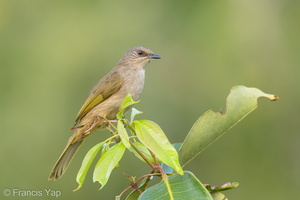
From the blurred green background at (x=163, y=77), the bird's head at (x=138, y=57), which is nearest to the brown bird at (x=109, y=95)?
the bird's head at (x=138, y=57)

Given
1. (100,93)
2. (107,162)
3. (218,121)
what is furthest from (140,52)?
(107,162)

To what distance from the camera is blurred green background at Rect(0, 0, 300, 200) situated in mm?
8586

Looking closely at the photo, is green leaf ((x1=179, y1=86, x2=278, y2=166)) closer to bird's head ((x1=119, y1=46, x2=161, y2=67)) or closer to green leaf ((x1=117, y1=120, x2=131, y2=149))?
green leaf ((x1=117, y1=120, x2=131, y2=149))

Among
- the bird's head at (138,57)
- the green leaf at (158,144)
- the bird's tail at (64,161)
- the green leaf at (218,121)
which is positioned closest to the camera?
the green leaf at (158,144)

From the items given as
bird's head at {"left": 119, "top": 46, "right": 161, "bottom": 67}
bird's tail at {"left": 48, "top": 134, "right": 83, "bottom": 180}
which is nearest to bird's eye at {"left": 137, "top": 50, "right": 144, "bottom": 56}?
bird's head at {"left": 119, "top": 46, "right": 161, "bottom": 67}

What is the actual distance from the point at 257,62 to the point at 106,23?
2.70m

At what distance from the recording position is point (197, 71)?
1016 centimetres

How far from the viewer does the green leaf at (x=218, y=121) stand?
2898mm

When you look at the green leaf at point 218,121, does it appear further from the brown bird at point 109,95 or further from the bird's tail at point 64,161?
the brown bird at point 109,95

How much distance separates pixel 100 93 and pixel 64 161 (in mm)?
906

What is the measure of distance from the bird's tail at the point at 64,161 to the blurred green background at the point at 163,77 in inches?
125

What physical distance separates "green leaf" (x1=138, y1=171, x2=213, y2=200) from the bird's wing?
9.31ft

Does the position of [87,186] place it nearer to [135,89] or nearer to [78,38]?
[78,38]

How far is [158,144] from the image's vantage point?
271 cm
